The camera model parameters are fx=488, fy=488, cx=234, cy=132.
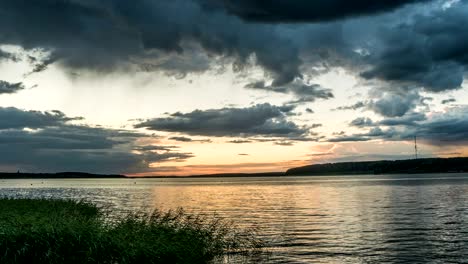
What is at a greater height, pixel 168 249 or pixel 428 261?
pixel 168 249

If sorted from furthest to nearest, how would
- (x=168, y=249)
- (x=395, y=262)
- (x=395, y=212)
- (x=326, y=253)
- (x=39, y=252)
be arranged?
(x=395, y=212)
(x=326, y=253)
(x=395, y=262)
(x=168, y=249)
(x=39, y=252)

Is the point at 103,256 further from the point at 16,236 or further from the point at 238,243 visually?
the point at 238,243

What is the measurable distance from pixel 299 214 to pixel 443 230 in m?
22.9

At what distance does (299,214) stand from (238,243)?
30765mm

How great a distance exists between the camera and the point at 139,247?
23250 mm

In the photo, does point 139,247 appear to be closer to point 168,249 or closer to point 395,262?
point 168,249

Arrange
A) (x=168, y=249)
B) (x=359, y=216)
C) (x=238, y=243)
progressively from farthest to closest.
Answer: (x=359, y=216)
(x=238, y=243)
(x=168, y=249)

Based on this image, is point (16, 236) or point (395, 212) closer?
point (16, 236)

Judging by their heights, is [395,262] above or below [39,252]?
below

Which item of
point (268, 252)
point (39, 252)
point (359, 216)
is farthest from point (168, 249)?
point (359, 216)

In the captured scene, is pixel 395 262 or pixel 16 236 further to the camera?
pixel 395 262

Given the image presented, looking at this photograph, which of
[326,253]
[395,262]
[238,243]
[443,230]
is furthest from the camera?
[443,230]

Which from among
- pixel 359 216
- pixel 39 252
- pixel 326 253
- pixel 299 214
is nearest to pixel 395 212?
pixel 359 216

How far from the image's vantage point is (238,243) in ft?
122
